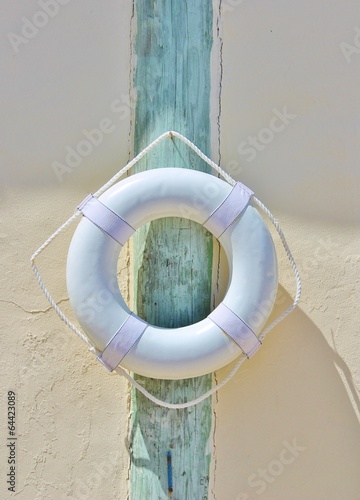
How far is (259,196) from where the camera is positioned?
5.90 ft

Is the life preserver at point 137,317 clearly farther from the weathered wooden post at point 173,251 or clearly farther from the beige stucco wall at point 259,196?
the beige stucco wall at point 259,196

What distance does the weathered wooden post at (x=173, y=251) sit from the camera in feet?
5.55

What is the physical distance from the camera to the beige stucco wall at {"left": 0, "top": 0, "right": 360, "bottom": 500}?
178cm

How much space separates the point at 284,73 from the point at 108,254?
0.74 meters

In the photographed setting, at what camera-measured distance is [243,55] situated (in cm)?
178

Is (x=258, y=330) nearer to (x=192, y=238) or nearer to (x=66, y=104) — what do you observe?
(x=192, y=238)

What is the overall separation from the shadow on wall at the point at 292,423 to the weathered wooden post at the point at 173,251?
0.12 meters

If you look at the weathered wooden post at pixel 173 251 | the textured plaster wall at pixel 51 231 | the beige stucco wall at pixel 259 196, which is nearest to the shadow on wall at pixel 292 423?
the beige stucco wall at pixel 259 196

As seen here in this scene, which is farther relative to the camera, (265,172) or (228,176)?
(265,172)

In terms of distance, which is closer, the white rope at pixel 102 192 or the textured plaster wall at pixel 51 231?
the white rope at pixel 102 192

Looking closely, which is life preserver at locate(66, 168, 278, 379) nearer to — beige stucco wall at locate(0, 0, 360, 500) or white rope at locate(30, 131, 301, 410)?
white rope at locate(30, 131, 301, 410)

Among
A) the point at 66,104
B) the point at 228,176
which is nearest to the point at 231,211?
the point at 228,176

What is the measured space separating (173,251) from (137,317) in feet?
0.68

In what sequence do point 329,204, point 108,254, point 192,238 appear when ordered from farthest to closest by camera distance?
point 329,204
point 192,238
point 108,254
